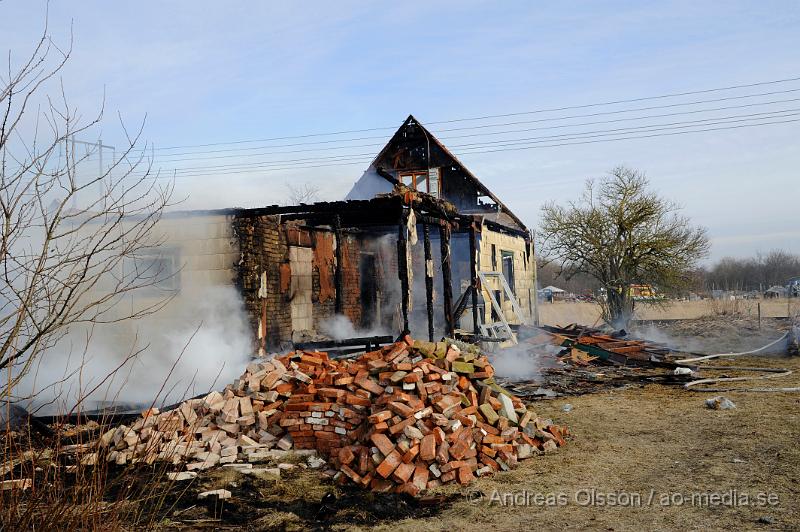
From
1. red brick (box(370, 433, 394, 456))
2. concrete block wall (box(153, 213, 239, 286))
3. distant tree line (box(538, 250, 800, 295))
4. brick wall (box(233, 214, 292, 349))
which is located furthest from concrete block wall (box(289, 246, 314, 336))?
distant tree line (box(538, 250, 800, 295))

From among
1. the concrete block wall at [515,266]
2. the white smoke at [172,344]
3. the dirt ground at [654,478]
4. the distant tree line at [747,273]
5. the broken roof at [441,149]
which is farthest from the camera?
the distant tree line at [747,273]

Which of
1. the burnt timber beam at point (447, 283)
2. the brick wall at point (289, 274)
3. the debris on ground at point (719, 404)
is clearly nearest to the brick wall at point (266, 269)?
the brick wall at point (289, 274)

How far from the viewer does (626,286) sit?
83.7 ft

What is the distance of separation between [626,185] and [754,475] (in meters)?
21.4

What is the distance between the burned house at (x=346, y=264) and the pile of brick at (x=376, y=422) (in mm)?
3115

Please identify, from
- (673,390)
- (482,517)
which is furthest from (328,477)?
(673,390)

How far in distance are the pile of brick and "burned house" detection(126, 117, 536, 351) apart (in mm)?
3115

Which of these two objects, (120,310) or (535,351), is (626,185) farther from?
(120,310)

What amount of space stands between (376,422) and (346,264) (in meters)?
9.78

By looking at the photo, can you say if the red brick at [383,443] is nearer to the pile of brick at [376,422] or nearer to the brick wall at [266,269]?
the pile of brick at [376,422]

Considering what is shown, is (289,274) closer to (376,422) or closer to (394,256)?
(394,256)

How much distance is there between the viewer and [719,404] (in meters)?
9.24

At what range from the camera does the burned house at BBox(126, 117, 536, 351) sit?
12.2 metres

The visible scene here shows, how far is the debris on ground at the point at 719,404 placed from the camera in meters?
9.12
